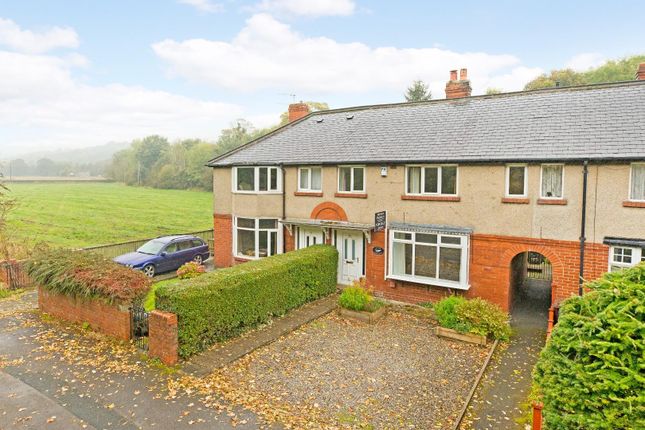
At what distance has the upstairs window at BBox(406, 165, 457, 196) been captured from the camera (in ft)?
44.7

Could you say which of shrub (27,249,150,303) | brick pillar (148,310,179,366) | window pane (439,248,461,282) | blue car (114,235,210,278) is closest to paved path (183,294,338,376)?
brick pillar (148,310,179,366)

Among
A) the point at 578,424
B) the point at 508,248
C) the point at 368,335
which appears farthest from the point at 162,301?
the point at 508,248

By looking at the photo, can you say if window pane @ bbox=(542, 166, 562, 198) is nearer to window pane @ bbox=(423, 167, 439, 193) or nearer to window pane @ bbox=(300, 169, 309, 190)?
window pane @ bbox=(423, 167, 439, 193)

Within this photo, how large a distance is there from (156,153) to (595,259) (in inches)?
3991

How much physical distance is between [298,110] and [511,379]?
693 inches

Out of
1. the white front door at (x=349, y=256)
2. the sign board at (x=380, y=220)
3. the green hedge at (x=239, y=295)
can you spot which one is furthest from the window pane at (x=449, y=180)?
the green hedge at (x=239, y=295)

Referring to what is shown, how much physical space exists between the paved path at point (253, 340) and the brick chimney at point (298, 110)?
1223 centimetres

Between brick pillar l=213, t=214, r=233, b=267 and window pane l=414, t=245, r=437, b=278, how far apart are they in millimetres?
8866

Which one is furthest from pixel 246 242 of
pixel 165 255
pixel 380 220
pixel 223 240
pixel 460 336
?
pixel 460 336

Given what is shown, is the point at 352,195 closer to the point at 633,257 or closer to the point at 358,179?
the point at 358,179

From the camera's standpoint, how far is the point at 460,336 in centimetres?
1100

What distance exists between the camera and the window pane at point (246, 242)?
18203mm

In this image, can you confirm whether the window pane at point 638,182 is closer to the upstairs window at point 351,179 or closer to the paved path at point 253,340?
the upstairs window at point 351,179

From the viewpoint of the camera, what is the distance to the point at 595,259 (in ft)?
37.8
